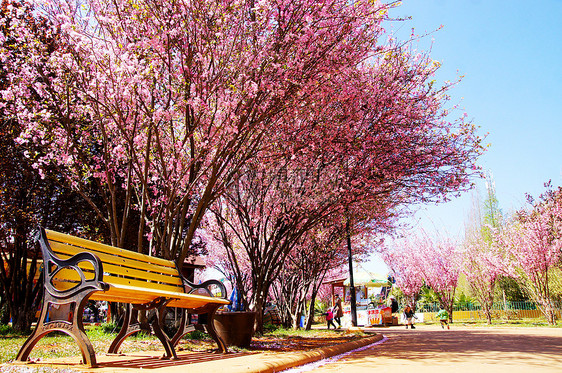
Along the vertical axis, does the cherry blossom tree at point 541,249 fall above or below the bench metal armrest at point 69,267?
above

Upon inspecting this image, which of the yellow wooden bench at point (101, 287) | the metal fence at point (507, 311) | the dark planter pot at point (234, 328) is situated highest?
the yellow wooden bench at point (101, 287)

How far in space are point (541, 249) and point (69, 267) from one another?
22.2 meters

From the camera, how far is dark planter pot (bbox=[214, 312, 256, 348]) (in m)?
6.82

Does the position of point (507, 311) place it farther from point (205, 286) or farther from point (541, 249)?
point (205, 286)

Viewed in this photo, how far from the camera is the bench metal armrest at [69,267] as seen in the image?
3590 millimetres

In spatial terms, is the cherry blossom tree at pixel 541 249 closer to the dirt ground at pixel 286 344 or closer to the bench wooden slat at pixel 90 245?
the dirt ground at pixel 286 344

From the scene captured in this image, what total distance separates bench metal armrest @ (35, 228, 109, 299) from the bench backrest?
88 millimetres

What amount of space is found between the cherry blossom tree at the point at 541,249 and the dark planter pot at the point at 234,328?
1857cm

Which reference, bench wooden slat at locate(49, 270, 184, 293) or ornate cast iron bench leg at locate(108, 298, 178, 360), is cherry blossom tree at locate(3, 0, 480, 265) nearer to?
bench wooden slat at locate(49, 270, 184, 293)

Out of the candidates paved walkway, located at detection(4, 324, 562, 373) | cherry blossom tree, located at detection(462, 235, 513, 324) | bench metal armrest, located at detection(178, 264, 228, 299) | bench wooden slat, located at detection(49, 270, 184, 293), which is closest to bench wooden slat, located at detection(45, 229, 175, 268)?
bench wooden slat, located at detection(49, 270, 184, 293)

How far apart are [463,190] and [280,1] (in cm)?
662

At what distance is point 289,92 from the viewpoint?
7.03 meters

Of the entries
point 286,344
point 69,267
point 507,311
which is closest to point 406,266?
point 507,311

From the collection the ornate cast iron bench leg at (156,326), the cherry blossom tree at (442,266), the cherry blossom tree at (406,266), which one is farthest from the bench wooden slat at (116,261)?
the cherry blossom tree at (406,266)
